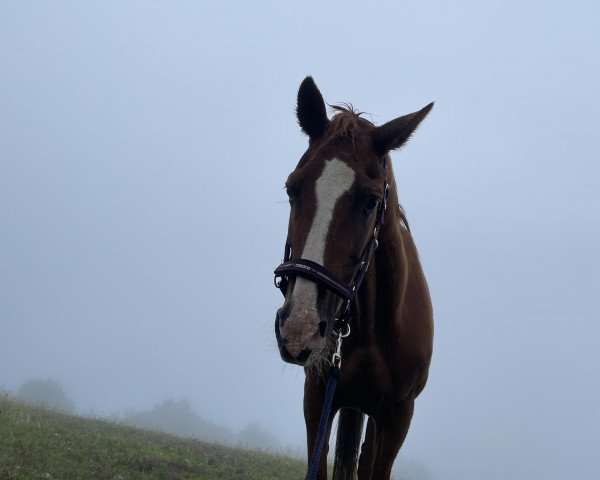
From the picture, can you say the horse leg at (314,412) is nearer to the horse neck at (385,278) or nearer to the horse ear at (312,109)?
the horse neck at (385,278)

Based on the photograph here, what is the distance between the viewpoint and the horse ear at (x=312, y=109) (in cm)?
430

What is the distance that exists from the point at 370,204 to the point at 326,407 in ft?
5.04

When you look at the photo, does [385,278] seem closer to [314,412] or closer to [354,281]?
[354,281]

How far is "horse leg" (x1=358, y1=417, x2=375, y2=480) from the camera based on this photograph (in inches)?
221

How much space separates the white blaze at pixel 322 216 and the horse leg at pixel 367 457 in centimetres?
302

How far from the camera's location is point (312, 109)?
4.33m

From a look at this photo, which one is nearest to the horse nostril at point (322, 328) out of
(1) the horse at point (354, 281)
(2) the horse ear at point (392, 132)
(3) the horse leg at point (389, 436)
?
(1) the horse at point (354, 281)

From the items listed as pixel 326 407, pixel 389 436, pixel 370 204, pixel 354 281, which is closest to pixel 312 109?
pixel 370 204

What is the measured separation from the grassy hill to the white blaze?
4770 millimetres

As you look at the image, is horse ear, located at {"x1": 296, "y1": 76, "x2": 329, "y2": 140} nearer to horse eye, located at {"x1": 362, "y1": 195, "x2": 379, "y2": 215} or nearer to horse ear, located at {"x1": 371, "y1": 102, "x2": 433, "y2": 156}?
horse ear, located at {"x1": 371, "y1": 102, "x2": 433, "y2": 156}

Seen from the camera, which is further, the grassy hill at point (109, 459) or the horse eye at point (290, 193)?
the grassy hill at point (109, 459)

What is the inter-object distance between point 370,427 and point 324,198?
3409mm

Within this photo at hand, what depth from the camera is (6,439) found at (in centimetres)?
771

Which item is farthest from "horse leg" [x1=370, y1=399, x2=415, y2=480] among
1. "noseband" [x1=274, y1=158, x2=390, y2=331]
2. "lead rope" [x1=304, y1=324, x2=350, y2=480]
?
"noseband" [x1=274, y1=158, x2=390, y2=331]
